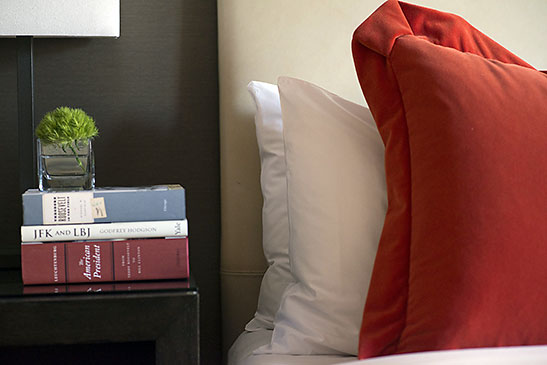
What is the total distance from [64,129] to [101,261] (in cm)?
28

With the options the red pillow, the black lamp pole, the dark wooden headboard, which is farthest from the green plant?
the red pillow

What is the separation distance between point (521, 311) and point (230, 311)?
73 cm

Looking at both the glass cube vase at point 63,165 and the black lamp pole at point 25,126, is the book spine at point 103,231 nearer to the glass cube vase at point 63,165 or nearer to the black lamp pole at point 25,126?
the glass cube vase at point 63,165

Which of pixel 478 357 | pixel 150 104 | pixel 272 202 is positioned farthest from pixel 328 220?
pixel 150 104

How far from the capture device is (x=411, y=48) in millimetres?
985

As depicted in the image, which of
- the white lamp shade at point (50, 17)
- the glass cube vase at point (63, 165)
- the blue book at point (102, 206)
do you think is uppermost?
the white lamp shade at point (50, 17)

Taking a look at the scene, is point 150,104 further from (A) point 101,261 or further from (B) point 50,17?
(A) point 101,261

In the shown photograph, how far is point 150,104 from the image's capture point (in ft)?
4.80

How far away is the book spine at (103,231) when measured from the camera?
1018 millimetres

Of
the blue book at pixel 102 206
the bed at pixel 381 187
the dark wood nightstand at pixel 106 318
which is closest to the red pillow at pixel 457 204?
the bed at pixel 381 187

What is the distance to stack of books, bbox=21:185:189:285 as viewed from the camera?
3.32 feet

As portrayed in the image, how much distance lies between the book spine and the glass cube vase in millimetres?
161

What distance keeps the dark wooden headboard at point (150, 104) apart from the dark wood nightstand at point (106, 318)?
534 mm

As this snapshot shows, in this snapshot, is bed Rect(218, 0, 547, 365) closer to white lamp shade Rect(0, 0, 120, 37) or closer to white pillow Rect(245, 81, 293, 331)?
white pillow Rect(245, 81, 293, 331)
